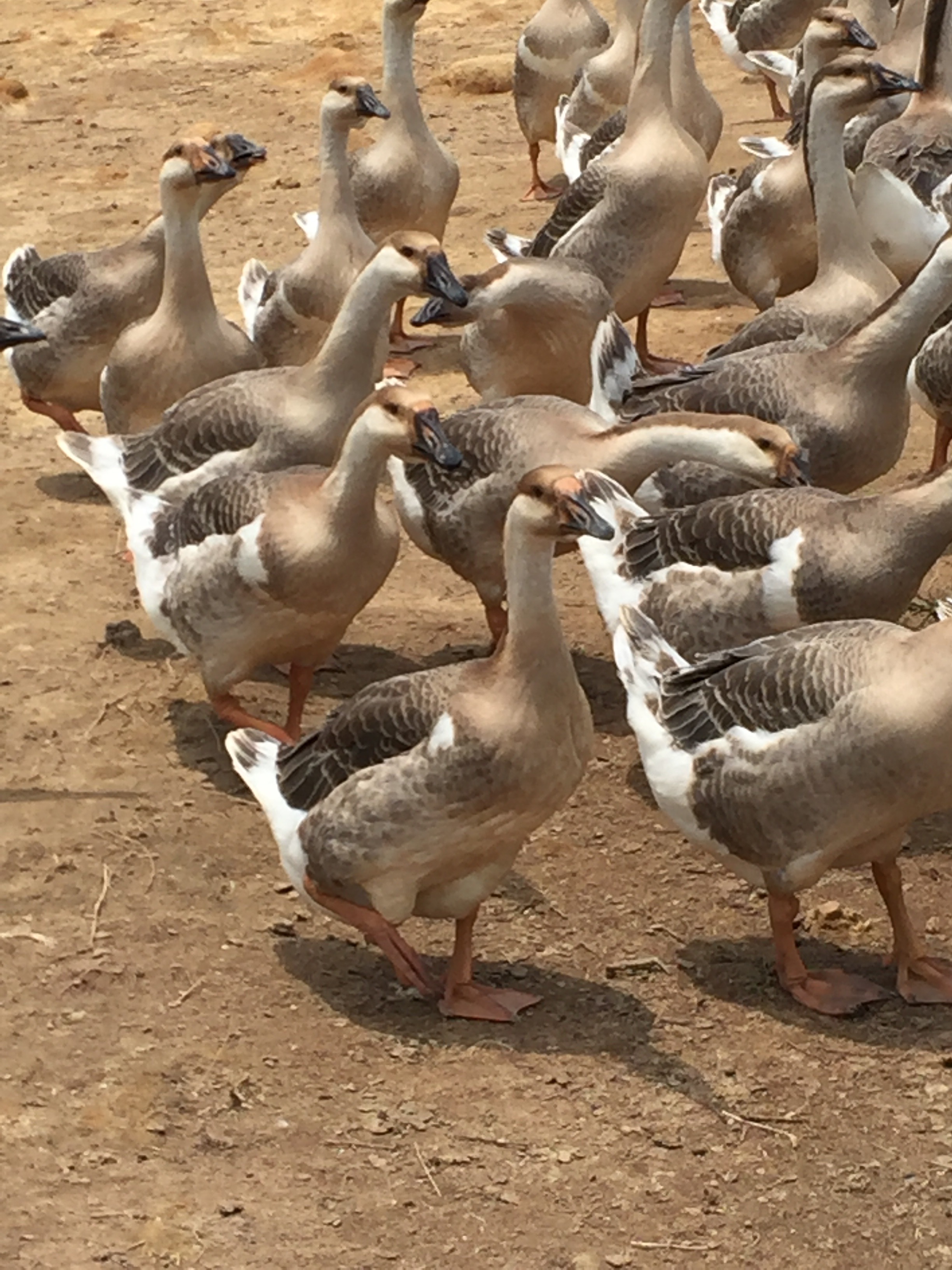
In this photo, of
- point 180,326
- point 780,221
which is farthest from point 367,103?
point 780,221

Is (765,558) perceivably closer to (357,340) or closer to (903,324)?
(903,324)

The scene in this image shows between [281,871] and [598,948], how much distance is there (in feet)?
3.40

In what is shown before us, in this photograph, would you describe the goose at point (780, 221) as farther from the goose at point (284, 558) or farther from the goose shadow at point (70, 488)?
the goose at point (284, 558)

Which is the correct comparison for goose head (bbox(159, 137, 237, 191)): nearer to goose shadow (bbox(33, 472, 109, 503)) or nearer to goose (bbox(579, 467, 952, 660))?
goose shadow (bbox(33, 472, 109, 503))

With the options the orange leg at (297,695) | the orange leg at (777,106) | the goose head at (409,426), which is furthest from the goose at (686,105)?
the goose head at (409,426)

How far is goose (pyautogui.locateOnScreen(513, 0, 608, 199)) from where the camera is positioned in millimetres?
12766

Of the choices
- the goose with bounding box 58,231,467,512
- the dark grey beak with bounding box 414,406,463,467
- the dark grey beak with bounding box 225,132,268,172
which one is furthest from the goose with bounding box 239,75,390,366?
the dark grey beak with bounding box 414,406,463,467

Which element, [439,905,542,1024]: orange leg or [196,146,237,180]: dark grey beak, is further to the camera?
[196,146,237,180]: dark grey beak

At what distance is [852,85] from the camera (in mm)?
8297

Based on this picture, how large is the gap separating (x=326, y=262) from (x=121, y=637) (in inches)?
91.0

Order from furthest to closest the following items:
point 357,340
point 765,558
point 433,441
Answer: point 357,340 < point 433,441 < point 765,558

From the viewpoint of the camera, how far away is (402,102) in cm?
1055

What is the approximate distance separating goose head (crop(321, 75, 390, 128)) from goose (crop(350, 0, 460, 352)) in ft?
3.05

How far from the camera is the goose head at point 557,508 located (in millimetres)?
5234
